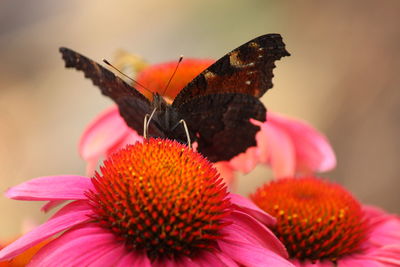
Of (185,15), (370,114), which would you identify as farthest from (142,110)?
(185,15)

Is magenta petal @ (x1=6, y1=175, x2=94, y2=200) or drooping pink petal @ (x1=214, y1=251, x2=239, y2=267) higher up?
magenta petal @ (x1=6, y1=175, x2=94, y2=200)

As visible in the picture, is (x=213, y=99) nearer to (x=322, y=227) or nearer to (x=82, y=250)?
(x=322, y=227)

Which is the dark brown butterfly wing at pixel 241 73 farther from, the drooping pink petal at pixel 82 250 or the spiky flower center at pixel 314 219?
the drooping pink petal at pixel 82 250

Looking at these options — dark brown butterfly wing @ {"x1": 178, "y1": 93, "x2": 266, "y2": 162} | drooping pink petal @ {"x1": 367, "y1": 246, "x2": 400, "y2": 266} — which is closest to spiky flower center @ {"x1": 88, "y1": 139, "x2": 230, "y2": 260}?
dark brown butterfly wing @ {"x1": 178, "y1": 93, "x2": 266, "y2": 162}

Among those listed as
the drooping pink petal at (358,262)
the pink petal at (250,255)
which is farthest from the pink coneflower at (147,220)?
the drooping pink petal at (358,262)

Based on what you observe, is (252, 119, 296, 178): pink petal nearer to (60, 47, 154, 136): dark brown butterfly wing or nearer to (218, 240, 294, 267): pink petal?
(60, 47, 154, 136): dark brown butterfly wing

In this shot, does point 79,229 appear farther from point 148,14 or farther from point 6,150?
point 148,14
